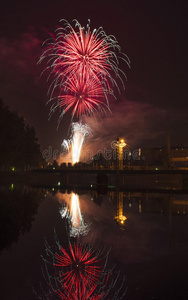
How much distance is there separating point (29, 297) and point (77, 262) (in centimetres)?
319

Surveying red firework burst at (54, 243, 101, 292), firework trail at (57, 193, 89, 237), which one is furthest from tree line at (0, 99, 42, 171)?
red firework burst at (54, 243, 101, 292)

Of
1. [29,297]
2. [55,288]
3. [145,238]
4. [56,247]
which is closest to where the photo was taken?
[29,297]

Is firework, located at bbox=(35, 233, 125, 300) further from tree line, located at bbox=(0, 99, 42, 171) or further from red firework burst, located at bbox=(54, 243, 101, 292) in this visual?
tree line, located at bbox=(0, 99, 42, 171)

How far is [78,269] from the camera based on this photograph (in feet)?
34.3

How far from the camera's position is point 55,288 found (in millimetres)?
8930

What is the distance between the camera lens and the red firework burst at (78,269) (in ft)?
29.7

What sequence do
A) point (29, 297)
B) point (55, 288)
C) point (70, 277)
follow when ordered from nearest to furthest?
point (29, 297) < point (55, 288) < point (70, 277)

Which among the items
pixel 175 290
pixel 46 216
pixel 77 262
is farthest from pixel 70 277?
pixel 46 216

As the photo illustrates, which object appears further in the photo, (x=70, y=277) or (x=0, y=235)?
(x=0, y=235)

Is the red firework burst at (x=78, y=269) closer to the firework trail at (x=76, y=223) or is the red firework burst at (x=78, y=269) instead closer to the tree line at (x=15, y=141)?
the firework trail at (x=76, y=223)

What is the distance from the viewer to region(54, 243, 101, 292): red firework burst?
29.7ft

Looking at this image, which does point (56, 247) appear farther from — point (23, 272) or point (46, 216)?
point (46, 216)

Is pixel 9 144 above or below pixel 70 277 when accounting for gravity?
above

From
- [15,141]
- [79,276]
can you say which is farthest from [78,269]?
[15,141]
